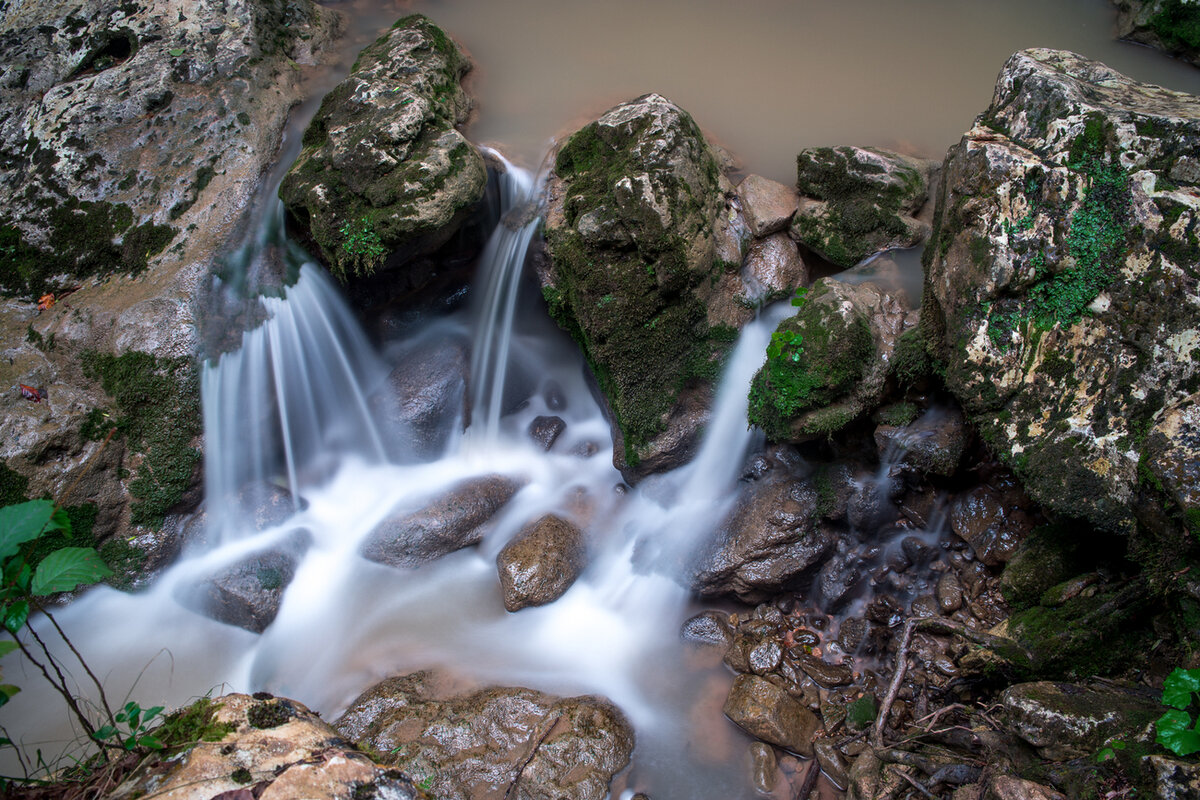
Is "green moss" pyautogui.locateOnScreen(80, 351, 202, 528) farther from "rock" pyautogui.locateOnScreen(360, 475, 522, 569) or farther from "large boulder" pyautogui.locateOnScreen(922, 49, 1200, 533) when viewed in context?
"large boulder" pyautogui.locateOnScreen(922, 49, 1200, 533)

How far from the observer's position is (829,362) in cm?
524

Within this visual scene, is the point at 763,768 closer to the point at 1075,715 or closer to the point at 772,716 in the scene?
the point at 772,716

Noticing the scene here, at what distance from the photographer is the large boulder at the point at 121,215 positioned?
6137 mm

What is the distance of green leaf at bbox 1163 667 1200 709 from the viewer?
2680 millimetres

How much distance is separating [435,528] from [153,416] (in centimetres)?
281

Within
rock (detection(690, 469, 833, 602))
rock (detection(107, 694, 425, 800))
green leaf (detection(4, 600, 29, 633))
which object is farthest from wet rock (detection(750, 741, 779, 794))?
green leaf (detection(4, 600, 29, 633))

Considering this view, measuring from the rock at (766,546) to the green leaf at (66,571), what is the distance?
4.50 m

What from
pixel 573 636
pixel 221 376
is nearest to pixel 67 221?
pixel 221 376

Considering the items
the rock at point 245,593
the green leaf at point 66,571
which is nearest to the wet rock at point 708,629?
the rock at point 245,593

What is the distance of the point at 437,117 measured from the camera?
662 cm

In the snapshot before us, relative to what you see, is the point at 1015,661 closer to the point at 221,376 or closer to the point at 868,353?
the point at 868,353

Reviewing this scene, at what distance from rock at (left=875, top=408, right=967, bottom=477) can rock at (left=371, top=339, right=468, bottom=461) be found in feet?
14.0

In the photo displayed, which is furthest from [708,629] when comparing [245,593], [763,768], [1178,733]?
[245,593]

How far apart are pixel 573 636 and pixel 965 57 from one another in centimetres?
822
